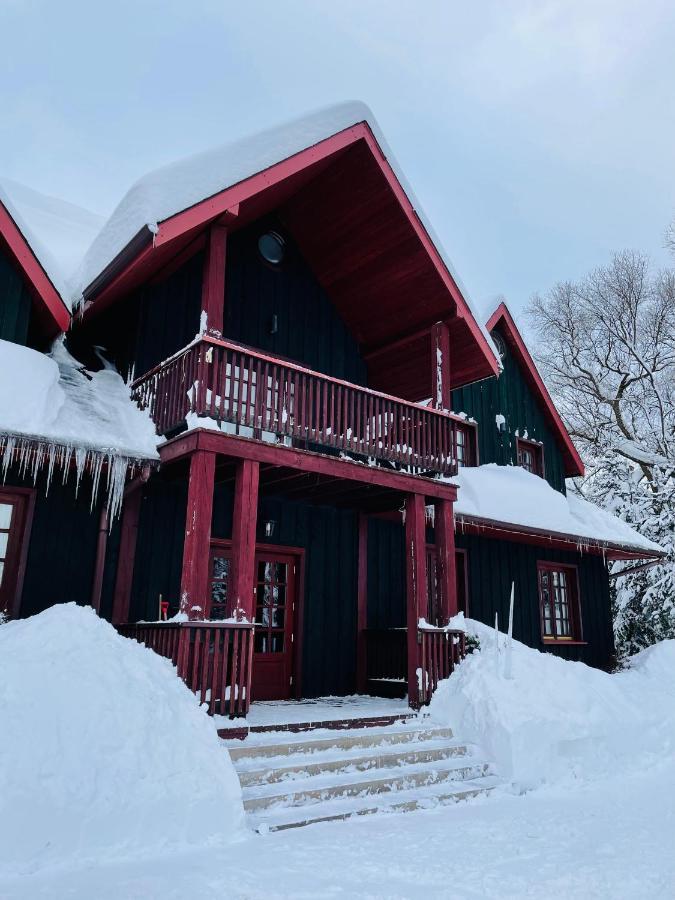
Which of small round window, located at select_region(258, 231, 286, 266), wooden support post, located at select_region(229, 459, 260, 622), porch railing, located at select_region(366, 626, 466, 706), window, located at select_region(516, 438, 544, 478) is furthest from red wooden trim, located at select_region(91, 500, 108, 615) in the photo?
window, located at select_region(516, 438, 544, 478)

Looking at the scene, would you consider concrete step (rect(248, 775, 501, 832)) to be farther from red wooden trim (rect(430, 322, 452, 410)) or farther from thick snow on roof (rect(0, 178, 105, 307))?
thick snow on roof (rect(0, 178, 105, 307))

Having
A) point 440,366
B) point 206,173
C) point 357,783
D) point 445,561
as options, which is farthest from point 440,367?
point 357,783

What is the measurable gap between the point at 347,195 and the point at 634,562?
11.9m

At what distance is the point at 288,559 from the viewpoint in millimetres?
10484

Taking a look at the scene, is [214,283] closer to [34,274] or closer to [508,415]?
[34,274]

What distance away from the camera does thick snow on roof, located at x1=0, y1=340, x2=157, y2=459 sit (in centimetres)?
746

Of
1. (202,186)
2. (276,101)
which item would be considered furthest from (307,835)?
(276,101)

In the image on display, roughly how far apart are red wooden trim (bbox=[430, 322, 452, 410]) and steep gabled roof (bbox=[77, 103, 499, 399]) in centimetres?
21

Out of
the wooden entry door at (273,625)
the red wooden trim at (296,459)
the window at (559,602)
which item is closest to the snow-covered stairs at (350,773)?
the wooden entry door at (273,625)

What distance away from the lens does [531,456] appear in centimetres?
1606

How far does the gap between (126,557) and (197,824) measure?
408cm

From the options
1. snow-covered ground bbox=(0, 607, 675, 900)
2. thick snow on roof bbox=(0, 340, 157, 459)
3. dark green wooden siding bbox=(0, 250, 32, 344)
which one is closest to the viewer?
snow-covered ground bbox=(0, 607, 675, 900)

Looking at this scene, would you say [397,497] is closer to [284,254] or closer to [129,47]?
[284,254]

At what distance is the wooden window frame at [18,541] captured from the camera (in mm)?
8023
